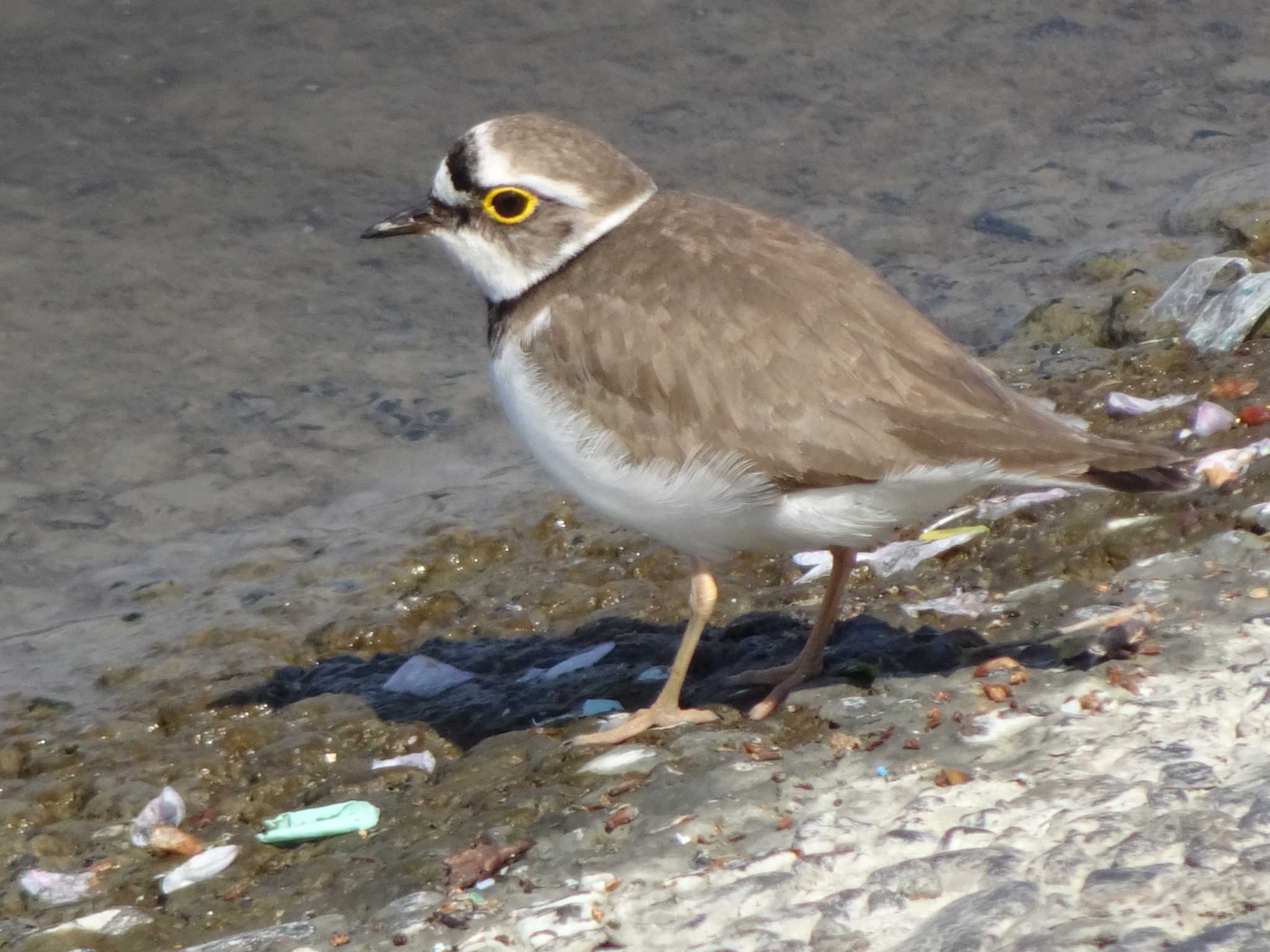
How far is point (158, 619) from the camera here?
5.80 m

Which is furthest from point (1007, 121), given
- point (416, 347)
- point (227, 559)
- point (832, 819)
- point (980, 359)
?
point (832, 819)

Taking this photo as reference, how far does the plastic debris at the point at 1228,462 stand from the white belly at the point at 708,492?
1.20 m

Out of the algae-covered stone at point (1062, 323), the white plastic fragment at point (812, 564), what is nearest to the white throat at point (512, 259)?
the white plastic fragment at point (812, 564)

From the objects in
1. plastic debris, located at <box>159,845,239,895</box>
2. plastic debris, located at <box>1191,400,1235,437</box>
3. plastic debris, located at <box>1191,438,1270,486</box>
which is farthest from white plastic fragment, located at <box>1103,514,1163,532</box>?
plastic debris, located at <box>159,845,239,895</box>

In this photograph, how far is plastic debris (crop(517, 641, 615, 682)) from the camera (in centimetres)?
493

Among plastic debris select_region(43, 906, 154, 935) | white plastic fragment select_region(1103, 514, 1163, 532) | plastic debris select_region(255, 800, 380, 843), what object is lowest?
plastic debris select_region(43, 906, 154, 935)

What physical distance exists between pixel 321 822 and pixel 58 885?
66cm

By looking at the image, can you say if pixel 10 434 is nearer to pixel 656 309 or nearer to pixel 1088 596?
pixel 656 309

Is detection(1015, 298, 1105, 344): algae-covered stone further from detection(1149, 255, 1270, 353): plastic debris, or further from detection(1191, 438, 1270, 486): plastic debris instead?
detection(1191, 438, 1270, 486): plastic debris

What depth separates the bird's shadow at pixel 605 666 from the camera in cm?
445

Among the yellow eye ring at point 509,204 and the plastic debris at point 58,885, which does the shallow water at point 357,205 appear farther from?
the yellow eye ring at point 509,204

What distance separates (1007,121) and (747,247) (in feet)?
18.6

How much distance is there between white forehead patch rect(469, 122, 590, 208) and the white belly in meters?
0.51

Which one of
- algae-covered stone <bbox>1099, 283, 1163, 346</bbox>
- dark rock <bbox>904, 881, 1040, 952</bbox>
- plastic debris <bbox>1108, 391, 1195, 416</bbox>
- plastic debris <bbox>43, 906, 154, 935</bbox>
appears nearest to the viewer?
dark rock <bbox>904, 881, 1040, 952</bbox>
